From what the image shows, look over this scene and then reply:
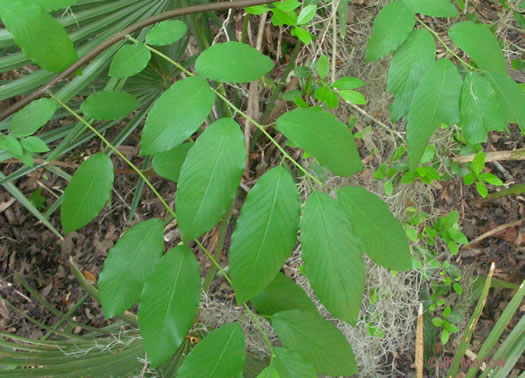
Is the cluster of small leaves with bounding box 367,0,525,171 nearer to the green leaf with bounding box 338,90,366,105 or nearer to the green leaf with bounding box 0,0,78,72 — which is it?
the green leaf with bounding box 338,90,366,105

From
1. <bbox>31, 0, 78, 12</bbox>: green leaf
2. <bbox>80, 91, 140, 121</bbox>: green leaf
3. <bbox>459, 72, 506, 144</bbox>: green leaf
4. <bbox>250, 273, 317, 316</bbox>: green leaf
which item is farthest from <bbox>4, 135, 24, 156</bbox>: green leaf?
<bbox>459, 72, 506, 144</bbox>: green leaf

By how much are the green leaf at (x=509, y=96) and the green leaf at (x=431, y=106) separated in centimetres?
6

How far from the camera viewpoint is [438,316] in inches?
54.8

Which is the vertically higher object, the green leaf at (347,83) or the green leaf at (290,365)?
the green leaf at (347,83)

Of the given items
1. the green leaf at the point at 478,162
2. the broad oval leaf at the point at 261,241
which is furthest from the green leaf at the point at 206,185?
the green leaf at the point at 478,162

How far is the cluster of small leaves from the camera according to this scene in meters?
0.53

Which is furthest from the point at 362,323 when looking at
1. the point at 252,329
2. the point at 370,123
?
the point at 370,123

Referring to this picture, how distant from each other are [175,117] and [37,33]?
20 centimetres

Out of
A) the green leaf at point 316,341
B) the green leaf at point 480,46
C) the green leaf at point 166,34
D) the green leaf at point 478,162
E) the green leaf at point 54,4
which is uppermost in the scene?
the green leaf at point 54,4

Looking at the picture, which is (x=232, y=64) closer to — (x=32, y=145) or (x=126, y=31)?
(x=126, y=31)

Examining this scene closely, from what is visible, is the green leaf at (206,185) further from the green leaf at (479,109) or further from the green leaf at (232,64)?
the green leaf at (479,109)

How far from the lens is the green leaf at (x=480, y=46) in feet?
1.84

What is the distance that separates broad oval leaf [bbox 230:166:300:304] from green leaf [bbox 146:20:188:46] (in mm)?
298

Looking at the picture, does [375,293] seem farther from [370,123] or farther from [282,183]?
[282,183]
